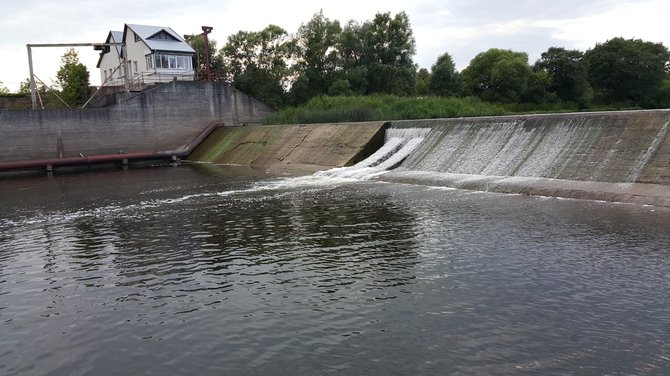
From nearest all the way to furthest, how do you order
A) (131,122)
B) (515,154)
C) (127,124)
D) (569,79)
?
1. (515,154)
2. (127,124)
3. (131,122)
4. (569,79)

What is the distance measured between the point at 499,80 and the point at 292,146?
32896 mm

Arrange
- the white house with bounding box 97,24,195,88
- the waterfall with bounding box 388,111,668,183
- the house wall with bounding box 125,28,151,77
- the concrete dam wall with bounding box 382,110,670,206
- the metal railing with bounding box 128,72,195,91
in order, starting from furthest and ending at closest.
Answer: the house wall with bounding box 125,28,151,77, the white house with bounding box 97,24,195,88, the metal railing with bounding box 128,72,195,91, the waterfall with bounding box 388,111,668,183, the concrete dam wall with bounding box 382,110,670,206

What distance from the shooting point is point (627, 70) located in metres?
59.1

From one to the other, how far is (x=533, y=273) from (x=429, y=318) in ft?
8.53

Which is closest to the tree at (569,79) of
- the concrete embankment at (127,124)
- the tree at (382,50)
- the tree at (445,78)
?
the tree at (445,78)

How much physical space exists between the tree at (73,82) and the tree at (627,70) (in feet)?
179

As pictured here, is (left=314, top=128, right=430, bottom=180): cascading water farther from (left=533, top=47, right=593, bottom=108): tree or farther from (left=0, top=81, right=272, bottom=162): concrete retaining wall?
(left=533, top=47, right=593, bottom=108): tree

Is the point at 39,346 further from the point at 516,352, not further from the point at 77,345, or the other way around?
the point at 516,352

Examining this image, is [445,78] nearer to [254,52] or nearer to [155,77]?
[254,52]

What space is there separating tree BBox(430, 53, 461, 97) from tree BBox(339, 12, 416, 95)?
8.70 feet

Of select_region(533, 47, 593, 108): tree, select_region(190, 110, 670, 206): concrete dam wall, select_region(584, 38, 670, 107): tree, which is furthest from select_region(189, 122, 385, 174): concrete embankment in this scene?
select_region(584, 38, 670, 107): tree

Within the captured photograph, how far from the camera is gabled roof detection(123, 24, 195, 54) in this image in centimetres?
4938

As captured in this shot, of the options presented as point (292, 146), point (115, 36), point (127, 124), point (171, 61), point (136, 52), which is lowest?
point (292, 146)

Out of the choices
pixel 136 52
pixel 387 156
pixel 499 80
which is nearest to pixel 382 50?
pixel 499 80
